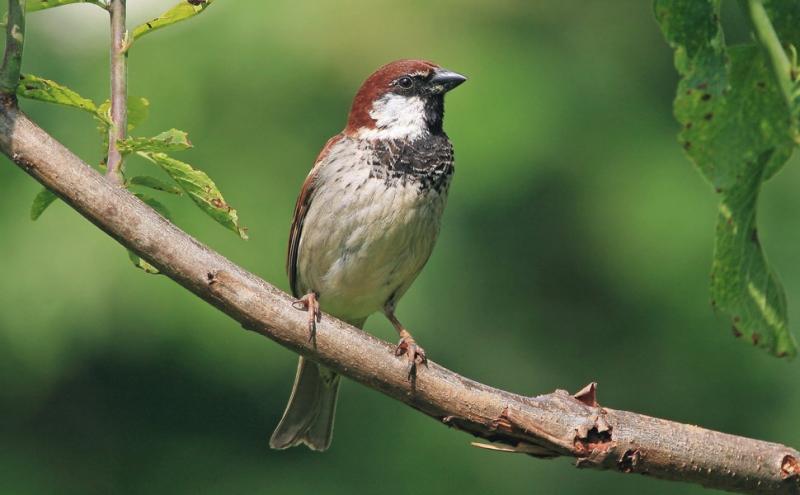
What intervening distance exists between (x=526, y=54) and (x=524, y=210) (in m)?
0.71

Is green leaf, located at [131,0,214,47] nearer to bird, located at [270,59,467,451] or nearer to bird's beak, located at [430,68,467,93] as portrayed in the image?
bird, located at [270,59,467,451]

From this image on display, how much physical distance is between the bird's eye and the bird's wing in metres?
0.25

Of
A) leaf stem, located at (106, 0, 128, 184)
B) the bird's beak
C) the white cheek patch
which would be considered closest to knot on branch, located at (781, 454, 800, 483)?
leaf stem, located at (106, 0, 128, 184)

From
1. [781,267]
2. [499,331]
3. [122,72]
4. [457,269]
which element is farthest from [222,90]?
[122,72]

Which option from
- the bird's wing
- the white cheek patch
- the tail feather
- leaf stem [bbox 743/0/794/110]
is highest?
leaf stem [bbox 743/0/794/110]

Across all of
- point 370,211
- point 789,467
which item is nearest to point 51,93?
point 789,467

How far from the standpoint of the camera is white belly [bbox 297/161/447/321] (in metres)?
3.01

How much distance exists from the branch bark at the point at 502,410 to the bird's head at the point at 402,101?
1.44 meters

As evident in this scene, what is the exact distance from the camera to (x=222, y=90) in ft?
13.9

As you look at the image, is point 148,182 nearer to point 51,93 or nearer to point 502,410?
point 51,93

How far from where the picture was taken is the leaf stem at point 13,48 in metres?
1.35

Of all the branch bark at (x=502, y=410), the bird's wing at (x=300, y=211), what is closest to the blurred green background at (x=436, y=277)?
the bird's wing at (x=300, y=211)

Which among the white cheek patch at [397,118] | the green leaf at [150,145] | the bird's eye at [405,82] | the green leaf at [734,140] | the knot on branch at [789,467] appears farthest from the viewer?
the bird's eye at [405,82]

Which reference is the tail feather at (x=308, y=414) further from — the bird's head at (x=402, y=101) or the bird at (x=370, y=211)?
the bird's head at (x=402, y=101)
